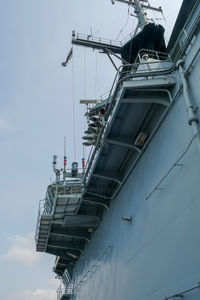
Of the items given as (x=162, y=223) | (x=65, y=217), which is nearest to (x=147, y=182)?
(x=162, y=223)

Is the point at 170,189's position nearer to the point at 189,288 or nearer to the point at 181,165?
the point at 181,165

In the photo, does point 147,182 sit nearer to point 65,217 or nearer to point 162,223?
point 162,223

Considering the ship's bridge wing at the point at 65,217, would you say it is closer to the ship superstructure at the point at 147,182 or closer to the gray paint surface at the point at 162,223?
the ship superstructure at the point at 147,182

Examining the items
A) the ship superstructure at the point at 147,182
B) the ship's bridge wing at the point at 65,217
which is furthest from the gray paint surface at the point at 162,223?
the ship's bridge wing at the point at 65,217

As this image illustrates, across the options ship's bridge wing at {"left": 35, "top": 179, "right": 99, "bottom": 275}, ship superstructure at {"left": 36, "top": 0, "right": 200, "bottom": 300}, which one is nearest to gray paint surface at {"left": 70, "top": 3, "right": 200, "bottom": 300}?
ship superstructure at {"left": 36, "top": 0, "right": 200, "bottom": 300}

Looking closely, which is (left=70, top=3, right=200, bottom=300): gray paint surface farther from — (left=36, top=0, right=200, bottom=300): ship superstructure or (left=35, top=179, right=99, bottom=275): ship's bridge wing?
(left=35, top=179, right=99, bottom=275): ship's bridge wing

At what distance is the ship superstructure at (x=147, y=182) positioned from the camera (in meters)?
5.59

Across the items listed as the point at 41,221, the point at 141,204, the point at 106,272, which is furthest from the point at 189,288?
the point at 41,221

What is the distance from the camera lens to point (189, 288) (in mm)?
4906

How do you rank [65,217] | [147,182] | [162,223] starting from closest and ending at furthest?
[162,223], [147,182], [65,217]

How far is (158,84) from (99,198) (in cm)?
677

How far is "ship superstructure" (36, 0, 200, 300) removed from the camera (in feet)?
18.3

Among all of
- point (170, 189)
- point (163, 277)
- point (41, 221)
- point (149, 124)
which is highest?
point (149, 124)

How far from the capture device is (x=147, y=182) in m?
7.91
